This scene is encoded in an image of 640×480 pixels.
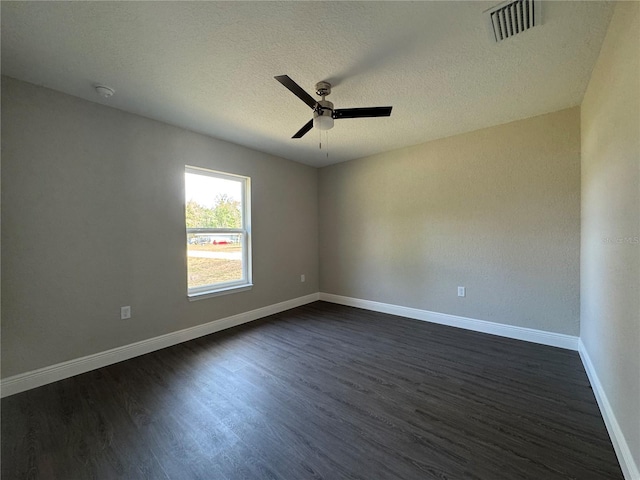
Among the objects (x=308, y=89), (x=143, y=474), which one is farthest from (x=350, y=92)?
(x=143, y=474)

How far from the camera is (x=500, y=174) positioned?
9.77 feet

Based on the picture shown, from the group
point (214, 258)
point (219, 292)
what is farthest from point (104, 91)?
point (219, 292)

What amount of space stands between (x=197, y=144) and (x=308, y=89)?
5.50 feet

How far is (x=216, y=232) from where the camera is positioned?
3.37 meters

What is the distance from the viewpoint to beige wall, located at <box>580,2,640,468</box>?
1.22 meters

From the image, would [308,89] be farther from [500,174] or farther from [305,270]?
[305,270]

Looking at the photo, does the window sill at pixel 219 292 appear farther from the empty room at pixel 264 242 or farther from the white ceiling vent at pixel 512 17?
the white ceiling vent at pixel 512 17

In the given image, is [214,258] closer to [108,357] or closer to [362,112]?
[108,357]

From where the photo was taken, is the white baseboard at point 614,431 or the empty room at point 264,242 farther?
the empty room at point 264,242

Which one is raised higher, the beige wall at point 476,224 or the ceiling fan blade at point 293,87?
the ceiling fan blade at point 293,87

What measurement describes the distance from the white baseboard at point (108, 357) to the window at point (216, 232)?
429 mm

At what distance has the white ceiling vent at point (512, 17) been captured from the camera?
141 cm

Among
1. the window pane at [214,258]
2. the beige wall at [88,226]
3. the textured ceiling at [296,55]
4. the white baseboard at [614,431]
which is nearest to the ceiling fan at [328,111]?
the textured ceiling at [296,55]

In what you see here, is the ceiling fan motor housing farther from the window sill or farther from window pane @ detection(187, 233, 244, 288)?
the window sill
